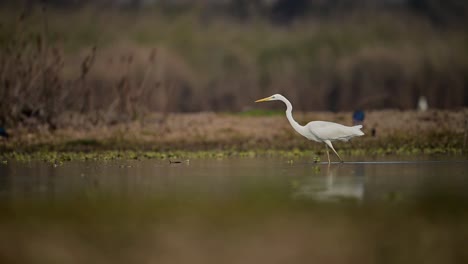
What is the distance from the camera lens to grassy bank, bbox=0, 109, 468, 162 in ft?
68.8

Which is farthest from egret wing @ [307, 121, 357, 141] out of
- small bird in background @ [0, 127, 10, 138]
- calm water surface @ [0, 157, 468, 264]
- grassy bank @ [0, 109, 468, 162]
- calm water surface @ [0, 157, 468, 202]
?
small bird in background @ [0, 127, 10, 138]

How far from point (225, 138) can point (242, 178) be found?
9.73 meters

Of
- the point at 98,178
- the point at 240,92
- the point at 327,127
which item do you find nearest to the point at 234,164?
the point at 327,127

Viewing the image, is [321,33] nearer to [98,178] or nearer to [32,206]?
[98,178]

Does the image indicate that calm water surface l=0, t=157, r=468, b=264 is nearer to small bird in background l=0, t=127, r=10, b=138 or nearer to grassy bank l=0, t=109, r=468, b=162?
grassy bank l=0, t=109, r=468, b=162

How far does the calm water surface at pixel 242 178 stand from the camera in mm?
12742

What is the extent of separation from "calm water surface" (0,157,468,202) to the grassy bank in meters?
2.27

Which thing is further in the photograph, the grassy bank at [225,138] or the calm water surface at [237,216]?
the grassy bank at [225,138]

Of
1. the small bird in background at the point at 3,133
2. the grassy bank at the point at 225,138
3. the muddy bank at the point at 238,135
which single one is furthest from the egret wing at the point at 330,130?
the small bird in background at the point at 3,133

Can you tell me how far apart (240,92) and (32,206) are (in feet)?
70.3

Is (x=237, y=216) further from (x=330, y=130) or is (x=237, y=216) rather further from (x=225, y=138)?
(x=225, y=138)

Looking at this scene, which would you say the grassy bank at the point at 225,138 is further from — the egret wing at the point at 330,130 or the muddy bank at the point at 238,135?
the egret wing at the point at 330,130

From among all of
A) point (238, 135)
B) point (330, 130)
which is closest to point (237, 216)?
point (330, 130)

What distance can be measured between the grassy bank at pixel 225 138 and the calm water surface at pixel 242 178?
2.27 meters
